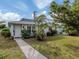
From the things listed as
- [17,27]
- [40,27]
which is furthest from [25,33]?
[40,27]

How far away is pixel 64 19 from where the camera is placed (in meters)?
15.4

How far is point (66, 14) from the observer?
15.2m

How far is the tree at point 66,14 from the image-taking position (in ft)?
48.5

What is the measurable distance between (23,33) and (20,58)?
49.6 ft

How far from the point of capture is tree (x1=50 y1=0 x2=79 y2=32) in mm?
14773

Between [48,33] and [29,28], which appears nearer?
[29,28]

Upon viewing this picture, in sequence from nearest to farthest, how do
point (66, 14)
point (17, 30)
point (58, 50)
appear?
point (58, 50) < point (66, 14) < point (17, 30)

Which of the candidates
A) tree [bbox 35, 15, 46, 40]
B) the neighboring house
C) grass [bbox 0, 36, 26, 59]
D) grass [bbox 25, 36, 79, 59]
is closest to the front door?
the neighboring house

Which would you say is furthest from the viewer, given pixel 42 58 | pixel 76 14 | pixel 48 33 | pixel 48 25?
pixel 48 33

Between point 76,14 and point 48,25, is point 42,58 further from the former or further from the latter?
point 48,25

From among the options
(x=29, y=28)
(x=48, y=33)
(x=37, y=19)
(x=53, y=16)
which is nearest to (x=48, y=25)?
(x=53, y=16)

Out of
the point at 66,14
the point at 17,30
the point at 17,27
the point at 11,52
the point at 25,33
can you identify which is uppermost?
the point at 66,14

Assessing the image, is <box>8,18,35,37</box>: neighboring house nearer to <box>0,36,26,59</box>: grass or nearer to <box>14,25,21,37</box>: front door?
<box>14,25,21,37</box>: front door

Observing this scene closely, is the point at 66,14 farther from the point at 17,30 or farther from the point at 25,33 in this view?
the point at 17,30
